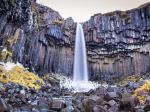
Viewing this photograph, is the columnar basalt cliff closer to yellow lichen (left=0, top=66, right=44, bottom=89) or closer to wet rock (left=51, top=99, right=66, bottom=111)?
yellow lichen (left=0, top=66, right=44, bottom=89)

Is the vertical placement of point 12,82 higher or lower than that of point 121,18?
lower

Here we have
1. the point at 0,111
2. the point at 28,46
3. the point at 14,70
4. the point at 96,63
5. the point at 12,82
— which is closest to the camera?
the point at 0,111

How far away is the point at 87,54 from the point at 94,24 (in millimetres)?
7161

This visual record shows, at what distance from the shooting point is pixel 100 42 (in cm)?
6188

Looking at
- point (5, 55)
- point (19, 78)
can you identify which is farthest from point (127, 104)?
point (5, 55)

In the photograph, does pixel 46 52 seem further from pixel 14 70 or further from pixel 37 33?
pixel 14 70

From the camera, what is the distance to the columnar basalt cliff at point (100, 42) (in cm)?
5850

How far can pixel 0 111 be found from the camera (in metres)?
15.2

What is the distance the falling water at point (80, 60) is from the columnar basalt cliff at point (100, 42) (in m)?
1.05

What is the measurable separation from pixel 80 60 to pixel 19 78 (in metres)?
22.7

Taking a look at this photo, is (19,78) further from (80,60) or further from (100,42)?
(100,42)

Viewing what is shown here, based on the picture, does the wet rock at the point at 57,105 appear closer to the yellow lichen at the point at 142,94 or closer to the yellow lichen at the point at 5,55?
the yellow lichen at the point at 142,94

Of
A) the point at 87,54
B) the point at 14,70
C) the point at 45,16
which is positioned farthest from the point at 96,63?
the point at 14,70

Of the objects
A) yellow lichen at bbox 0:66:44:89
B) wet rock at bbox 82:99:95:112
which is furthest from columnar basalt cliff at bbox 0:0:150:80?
wet rock at bbox 82:99:95:112
